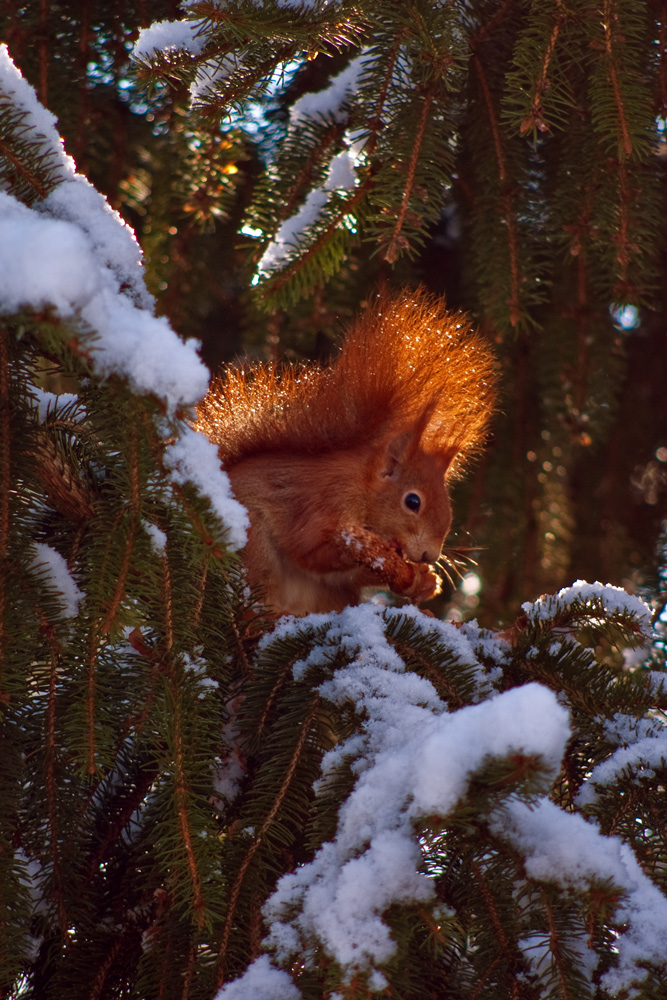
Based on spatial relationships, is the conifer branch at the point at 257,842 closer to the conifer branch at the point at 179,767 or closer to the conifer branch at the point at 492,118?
the conifer branch at the point at 179,767

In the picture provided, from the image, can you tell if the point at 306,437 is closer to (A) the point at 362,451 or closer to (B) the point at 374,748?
(A) the point at 362,451

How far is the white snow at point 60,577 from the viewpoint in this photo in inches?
36.9

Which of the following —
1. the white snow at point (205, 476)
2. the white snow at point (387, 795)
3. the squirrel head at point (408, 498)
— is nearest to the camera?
the white snow at point (387, 795)

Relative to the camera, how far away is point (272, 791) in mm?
909

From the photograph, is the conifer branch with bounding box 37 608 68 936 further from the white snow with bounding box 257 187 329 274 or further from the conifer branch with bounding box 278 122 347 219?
the conifer branch with bounding box 278 122 347 219

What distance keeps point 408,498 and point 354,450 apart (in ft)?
0.42

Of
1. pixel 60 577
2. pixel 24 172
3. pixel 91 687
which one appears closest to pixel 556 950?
pixel 91 687

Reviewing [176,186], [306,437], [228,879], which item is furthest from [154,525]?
[176,186]

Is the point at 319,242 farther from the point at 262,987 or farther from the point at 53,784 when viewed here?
the point at 262,987

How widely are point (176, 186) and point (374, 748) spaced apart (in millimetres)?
1290

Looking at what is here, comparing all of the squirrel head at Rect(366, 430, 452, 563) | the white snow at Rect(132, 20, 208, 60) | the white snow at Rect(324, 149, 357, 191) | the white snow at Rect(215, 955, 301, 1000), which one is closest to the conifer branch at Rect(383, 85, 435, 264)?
the white snow at Rect(324, 149, 357, 191)

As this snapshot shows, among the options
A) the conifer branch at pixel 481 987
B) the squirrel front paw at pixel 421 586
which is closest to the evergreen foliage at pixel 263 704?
the conifer branch at pixel 481 987

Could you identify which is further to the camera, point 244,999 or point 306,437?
point 306,437

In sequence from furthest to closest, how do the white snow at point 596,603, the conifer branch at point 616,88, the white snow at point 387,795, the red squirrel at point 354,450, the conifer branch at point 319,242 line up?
1. the red squirrel at point 354,450
2. the conifer branch at point 319,242
3. the conifer branch at point 616,88
4. the white snow at point 596,603
5. the white snow at point 387,795
